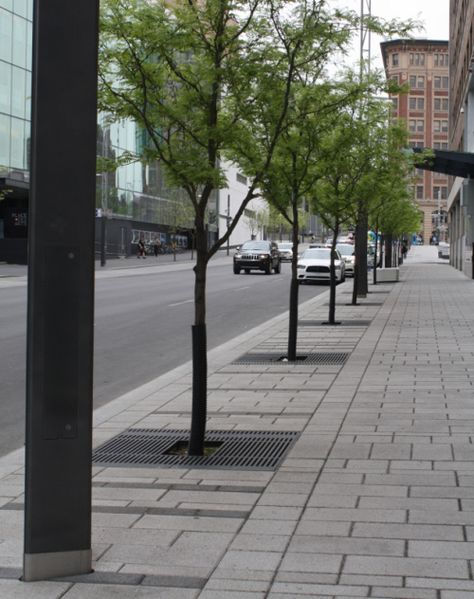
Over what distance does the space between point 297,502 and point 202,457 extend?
5.34ft

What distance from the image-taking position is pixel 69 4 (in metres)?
4.51

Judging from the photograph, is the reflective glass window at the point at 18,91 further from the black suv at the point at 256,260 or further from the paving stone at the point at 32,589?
the paving stone at the point at 32,589

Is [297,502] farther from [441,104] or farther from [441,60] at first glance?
[441,60]

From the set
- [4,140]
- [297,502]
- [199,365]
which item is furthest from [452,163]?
[297,502]

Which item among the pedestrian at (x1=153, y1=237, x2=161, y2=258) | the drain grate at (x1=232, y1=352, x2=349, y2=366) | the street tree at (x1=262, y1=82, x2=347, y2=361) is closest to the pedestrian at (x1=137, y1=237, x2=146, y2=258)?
the pedestrian at (x1=153, y1=237, x2=161, y2=258)

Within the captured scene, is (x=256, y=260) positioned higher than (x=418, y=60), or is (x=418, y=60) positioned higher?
(x=418, y=60)

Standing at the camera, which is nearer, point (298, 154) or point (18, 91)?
point (298, 154)

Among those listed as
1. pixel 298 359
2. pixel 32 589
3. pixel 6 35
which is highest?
pixel 6 35

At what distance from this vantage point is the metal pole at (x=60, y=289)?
4.50 m

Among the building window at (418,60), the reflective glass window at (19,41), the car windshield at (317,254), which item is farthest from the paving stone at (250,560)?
the building window at (418,60)

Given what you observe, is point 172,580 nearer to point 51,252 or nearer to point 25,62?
point 51,252

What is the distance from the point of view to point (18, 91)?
54.3 metres

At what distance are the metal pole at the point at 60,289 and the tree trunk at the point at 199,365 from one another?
2.90 meters

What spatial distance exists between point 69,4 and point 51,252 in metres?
1.11
